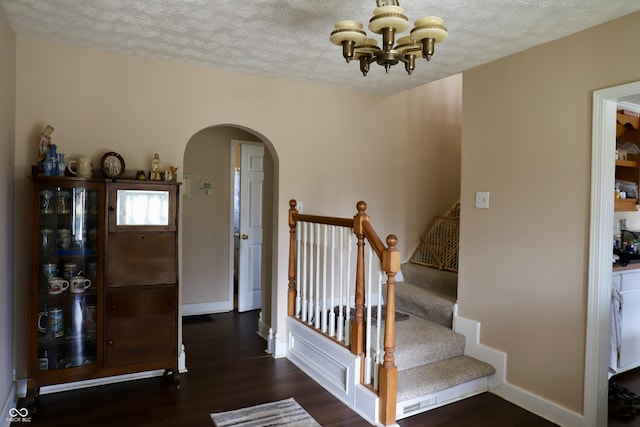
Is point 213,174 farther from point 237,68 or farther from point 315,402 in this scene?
point 315,402

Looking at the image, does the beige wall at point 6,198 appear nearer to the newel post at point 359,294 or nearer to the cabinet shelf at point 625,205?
the newel post at point 359,294

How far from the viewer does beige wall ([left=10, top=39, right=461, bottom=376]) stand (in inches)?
116

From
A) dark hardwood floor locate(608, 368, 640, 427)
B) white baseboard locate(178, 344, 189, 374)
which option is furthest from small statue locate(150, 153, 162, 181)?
dark hardwood floor locate(608, 368, 640, 427)

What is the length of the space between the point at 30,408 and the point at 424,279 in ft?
10.7

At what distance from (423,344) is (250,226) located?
2818 millimetres

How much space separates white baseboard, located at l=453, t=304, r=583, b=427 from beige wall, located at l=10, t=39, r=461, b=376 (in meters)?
1.27

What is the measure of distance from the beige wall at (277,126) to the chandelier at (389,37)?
181cm

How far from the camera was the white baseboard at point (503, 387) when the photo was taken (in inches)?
105

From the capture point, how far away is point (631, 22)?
233 cm

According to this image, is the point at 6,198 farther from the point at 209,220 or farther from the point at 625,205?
the point at 625,205

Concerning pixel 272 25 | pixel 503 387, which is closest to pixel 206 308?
pixel 503 387

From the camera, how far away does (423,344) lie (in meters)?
3.15

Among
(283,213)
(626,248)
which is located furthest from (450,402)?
(626,248)

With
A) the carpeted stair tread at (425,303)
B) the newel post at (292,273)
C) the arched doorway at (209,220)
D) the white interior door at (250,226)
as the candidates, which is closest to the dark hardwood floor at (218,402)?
the newel post at (292,273)
